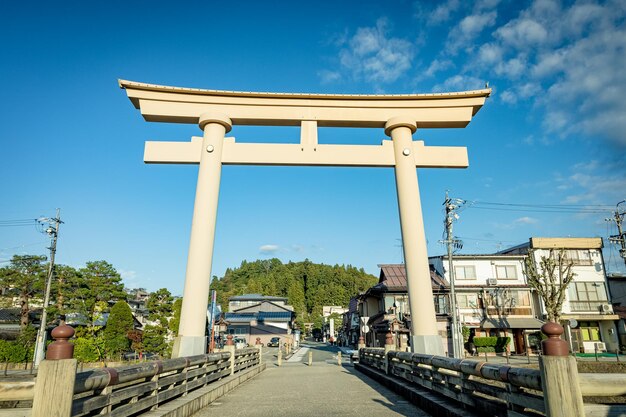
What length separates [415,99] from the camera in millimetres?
9461

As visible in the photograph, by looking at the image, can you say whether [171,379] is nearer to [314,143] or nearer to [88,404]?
[88,404]

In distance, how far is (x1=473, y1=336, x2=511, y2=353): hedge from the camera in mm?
26516

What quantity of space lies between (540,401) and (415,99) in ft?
25.3

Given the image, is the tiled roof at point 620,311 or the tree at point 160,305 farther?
the tree at point 160,305

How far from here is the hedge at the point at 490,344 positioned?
26516 mm

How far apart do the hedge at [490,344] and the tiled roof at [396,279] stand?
4441mm

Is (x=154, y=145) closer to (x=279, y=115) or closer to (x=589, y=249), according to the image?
(x=279, y=115)

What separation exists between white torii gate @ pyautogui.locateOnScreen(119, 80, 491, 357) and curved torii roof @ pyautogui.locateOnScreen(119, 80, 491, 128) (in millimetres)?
24

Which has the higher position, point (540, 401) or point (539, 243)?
point (539, 243)

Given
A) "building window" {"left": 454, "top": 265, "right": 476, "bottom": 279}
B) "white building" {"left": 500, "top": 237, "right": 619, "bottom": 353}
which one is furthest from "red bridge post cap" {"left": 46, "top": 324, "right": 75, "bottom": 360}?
"white building" {"left": 500, "top": 237, "right": 619, "bottom": 353}

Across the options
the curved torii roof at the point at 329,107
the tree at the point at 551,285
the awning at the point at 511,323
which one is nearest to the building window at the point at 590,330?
the awning at the point at 511,323

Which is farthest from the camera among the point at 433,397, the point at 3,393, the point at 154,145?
the point at 154,145

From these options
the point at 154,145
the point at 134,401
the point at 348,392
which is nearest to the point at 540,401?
the point at 134,401

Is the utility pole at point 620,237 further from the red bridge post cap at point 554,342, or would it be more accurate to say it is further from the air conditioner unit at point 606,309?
the red bridge post cap at point 554,342
